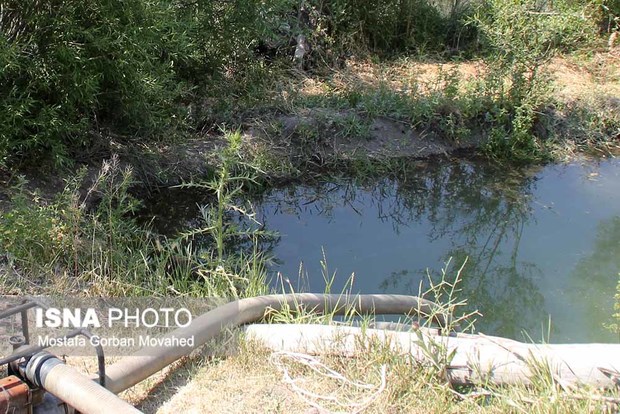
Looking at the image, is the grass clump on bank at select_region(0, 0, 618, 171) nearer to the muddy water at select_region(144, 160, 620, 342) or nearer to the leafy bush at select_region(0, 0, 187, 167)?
the leafy bush at select_region(0, 0, 187, 167)

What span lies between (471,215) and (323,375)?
12.7 feet

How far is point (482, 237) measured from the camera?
6.19 meters

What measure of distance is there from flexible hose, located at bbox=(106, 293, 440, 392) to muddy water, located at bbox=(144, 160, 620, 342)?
1.09 meters

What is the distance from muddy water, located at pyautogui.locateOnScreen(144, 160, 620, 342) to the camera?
510 centimetres

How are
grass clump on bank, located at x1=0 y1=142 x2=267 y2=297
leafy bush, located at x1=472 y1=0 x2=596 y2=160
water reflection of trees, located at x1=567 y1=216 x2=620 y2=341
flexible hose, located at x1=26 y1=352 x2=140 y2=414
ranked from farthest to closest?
1. leafy bush, located at x1=472 y1=0 x2=596 y2=160
2. water reflection of trees, located at x1=567 y1=216 x2=620 y2=341
3. grass clump on bank, located at x1=0 y1=142 x2=267 y2=297
4. flexible hose, located at x1=26 y1=352 x2=140 y2=414

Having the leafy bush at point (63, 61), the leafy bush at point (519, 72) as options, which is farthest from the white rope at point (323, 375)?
the leafy bush at point (519, 72)

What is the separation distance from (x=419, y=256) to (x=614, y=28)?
18.5ft

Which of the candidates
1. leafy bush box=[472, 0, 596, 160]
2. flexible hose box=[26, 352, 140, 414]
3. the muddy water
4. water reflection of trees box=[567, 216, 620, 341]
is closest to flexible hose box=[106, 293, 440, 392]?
flexible hose box=[26, 352, 140, 414]

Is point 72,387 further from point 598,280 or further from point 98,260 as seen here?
point 598,280

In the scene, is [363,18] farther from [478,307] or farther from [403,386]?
[403,386]

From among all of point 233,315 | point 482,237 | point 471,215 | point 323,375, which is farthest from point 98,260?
point 471,215

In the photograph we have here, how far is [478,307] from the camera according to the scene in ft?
16.4

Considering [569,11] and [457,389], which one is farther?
[569,11]

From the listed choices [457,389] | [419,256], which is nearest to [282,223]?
[419,256]
